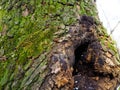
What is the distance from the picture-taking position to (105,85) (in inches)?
60.3

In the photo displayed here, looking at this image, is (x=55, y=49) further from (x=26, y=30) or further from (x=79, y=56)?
(x=26, y=30)

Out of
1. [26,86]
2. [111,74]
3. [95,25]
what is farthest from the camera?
[95,25]

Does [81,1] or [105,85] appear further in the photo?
[81,1]

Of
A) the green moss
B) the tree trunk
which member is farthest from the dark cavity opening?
the green moss

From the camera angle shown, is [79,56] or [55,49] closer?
[55,49]

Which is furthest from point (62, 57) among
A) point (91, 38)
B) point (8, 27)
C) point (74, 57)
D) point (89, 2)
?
point (89, 2)

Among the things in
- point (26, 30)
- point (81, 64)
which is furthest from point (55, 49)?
point (26, 30)

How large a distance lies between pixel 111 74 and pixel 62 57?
0.26 meters

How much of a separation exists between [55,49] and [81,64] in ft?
0.58

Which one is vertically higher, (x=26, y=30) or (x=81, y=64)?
(x=26, y=30)

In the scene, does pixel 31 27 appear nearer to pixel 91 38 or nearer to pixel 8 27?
pixel 8 27

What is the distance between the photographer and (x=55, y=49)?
1.54 metres

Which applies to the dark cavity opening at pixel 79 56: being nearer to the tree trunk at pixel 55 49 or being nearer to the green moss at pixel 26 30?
the tree trunk at pixel 55 49

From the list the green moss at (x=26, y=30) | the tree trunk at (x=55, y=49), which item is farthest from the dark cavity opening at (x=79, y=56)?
the green moss at (x=26, y=30)
